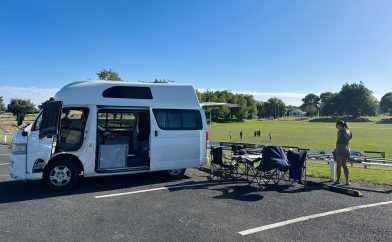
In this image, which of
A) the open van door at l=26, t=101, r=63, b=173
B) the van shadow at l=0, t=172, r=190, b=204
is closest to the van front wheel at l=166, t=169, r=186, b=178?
the van shadow at l=0, t=172, r=190, b=204

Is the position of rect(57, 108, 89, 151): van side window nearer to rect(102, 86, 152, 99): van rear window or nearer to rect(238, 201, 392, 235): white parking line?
rect(102, 86, 152, 99): van rear window

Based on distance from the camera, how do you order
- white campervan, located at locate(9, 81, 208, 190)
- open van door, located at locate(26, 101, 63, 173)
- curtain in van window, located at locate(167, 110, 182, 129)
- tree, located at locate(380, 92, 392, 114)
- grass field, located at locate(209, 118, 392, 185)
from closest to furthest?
open van door, located at locate(26, 101, 63, 173)
white campervan, located at locate(9, 81, 208, 190)
curtain in van window, located at locate(167, 110, 182, 129)
grass field, located at locate(209, 118, 392, 185)
tree, located at locate(380, 92, 392, 114)

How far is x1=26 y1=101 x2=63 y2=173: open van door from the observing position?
7.66m

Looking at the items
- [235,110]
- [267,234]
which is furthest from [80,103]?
[235,110]

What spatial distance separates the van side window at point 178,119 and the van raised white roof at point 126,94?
0.17 metres

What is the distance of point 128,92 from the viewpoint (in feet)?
29.1

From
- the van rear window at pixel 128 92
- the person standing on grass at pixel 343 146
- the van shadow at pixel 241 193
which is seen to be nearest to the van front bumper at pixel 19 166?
the van rear window at pixel 128 92

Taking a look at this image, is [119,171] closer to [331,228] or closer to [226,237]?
[226,237]

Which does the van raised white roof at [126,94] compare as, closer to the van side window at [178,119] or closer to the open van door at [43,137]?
the van side window at [178,119]

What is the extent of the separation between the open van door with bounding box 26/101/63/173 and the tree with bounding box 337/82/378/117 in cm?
16667

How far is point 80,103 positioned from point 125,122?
8.22 feet

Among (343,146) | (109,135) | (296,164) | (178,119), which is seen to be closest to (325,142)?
(343,146)

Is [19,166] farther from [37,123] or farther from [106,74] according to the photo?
[106,74]

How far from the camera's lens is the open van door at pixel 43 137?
25.1 ft
